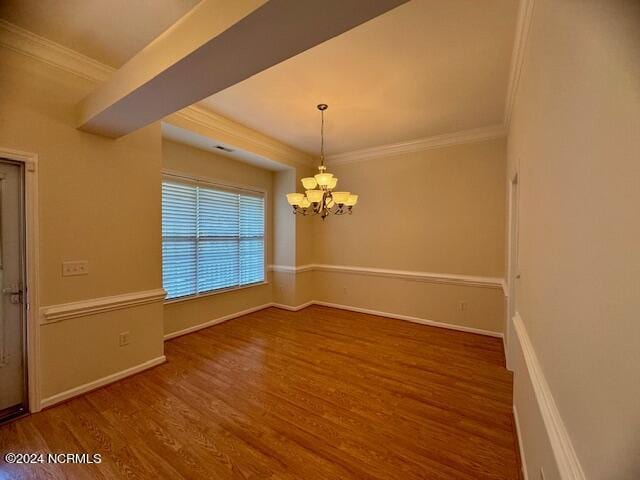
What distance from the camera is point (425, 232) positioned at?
413 centimetres

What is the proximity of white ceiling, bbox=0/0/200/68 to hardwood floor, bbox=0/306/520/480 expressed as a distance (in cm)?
289

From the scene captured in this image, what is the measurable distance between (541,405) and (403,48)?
7.90 ft

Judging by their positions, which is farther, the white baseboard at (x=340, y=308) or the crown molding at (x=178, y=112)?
the white baseboard at (x=340, y=308)

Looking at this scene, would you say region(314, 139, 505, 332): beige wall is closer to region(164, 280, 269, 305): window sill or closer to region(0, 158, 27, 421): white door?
region(164, 280, 269, 305): window sill

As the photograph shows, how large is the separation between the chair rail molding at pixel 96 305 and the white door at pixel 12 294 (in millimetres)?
168

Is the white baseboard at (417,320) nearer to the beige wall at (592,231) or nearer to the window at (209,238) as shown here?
the window at (209,238)

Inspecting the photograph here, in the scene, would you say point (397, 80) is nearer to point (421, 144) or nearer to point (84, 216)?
point (421, 144)

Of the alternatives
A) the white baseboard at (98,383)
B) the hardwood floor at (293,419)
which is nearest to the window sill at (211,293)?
the hardwood floor at (293,419)

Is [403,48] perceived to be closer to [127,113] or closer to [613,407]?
[127,113]

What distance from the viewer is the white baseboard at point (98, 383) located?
215 centimetres

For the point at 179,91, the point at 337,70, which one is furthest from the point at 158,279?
the point at 337,70

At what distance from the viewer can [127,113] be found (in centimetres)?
204

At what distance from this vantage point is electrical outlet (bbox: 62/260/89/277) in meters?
2.22

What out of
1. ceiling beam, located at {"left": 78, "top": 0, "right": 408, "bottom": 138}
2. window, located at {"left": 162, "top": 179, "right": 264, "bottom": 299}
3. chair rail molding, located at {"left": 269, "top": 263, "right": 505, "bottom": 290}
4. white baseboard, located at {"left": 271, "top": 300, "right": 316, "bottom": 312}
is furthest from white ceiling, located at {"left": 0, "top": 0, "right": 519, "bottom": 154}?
white baseboard, located at {"left": 271, "top": 300, "right": 316, "bottom": 312}
